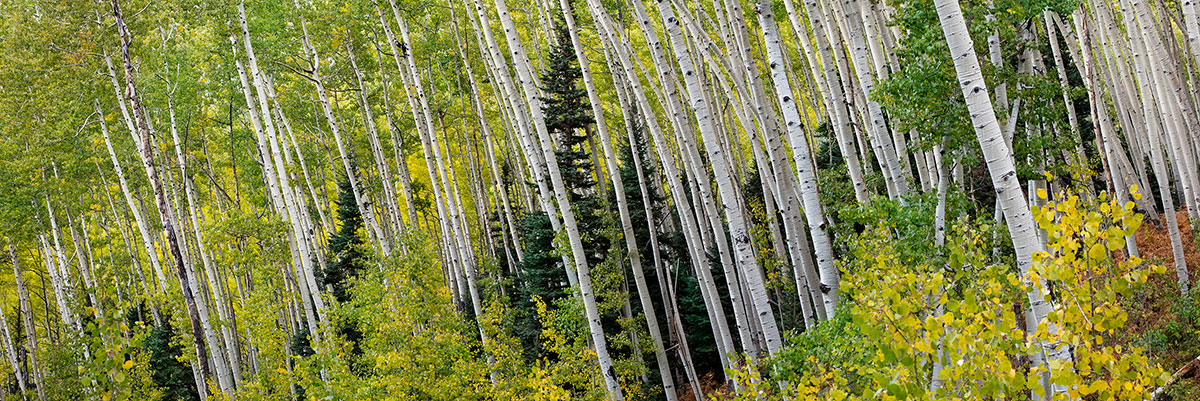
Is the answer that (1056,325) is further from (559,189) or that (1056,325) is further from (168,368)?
(168,368)

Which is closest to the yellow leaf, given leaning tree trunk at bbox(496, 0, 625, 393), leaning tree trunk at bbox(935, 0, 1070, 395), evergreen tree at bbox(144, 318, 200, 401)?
leaning tree trunk at bbox(935, 0, 1070, 395)

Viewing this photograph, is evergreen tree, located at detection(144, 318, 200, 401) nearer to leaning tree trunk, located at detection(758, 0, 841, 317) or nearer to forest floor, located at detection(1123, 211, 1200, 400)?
leaning tree trunk, located at detection(758, 0, 841, 317)

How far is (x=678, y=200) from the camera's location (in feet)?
32.6

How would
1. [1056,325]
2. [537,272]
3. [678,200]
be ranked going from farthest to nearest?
[537,272] → [678,200] → [1056,325]

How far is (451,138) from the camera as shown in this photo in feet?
74.6

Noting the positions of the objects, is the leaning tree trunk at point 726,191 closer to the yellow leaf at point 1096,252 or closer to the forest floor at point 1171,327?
the forest floor at point 1171,327

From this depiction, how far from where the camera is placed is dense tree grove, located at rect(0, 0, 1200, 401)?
373 cm

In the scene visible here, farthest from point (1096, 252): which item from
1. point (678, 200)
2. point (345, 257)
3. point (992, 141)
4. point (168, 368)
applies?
point (168, 368)

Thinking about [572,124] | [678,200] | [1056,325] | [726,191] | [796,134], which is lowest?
[1056,325]

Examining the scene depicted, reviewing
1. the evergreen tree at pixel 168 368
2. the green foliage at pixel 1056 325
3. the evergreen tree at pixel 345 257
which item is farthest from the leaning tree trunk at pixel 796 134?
the evergreen tree at pixel 168 368

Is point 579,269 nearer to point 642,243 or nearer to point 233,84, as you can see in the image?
point 642,243

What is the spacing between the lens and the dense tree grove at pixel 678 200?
12.2 ft

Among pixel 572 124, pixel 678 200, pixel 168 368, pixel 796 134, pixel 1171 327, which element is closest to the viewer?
pixel 796 134

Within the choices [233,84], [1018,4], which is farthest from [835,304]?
[233,84]
